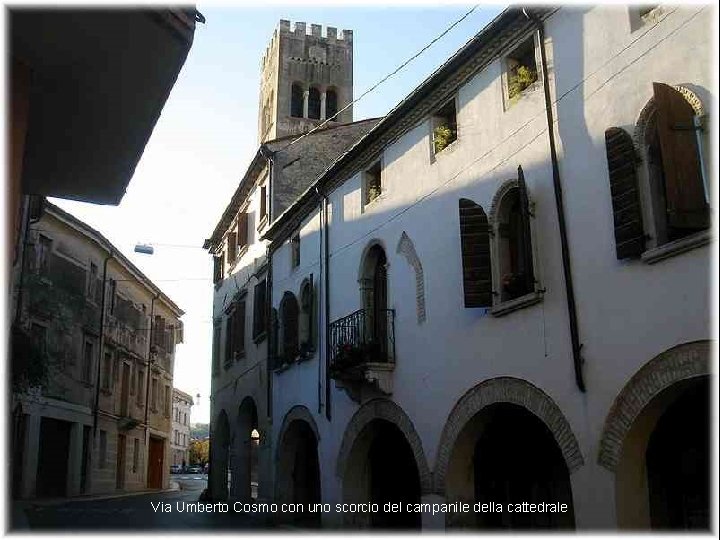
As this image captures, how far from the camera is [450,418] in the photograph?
12.1 metres

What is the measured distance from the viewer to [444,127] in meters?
13.5

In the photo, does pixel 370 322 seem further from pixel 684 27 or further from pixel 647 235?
pixel 684 27

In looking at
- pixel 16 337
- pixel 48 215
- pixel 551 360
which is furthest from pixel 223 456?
pixel 551 360

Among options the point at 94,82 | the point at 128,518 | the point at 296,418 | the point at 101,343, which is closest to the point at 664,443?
the point at 94,82

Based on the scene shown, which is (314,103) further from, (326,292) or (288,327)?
(326,292)

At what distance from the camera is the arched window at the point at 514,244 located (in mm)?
10719

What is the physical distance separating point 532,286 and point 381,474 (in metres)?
6.70

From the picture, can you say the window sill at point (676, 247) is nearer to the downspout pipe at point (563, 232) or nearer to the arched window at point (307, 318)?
the downspout pipe at point (563, 232)

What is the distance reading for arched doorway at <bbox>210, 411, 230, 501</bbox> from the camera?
26.1 metres

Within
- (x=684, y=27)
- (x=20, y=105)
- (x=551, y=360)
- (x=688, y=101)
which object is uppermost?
(x=684, y=27)

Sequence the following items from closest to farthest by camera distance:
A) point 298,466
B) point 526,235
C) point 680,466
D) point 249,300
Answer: point 680,466 → point 526,235 → point 298,466 → point 249,300

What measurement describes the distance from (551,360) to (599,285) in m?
1.25

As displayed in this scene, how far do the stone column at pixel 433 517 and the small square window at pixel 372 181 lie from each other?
6014 millimetres

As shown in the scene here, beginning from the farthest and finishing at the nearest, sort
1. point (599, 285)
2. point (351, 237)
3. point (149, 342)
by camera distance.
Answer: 1. point (149, 342)
2. point (351, 237)
3. point (599, 285)
